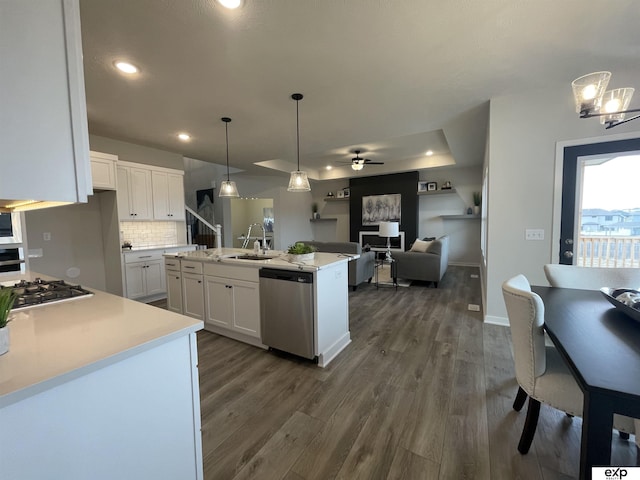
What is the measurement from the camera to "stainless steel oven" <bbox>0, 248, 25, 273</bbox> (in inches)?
113

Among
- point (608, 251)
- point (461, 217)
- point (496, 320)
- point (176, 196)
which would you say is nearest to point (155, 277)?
point (176, 196)

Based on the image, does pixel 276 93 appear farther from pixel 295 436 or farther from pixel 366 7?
pixel 295 436

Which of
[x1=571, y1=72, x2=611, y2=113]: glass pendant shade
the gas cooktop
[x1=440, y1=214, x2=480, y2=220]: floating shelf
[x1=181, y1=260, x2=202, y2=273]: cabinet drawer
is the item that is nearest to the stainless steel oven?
[x1=181, y1=260, x2=202, y2=273]: cabinet drawer

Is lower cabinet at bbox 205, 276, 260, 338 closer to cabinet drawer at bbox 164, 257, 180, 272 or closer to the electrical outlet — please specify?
cabinet drawer at bbox 164, 257, 180, 272

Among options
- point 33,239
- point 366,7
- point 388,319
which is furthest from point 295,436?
point 33,239

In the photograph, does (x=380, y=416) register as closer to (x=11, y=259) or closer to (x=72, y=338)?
Result: (x=72, y=338)

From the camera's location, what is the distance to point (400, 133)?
438 cm

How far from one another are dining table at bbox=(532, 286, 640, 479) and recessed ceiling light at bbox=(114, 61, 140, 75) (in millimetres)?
3513

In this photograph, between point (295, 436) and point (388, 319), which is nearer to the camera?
point (295, 436)

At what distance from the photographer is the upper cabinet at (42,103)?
0.72m

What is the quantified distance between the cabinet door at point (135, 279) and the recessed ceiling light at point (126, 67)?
9.10ft

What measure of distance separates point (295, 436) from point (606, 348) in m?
1.61

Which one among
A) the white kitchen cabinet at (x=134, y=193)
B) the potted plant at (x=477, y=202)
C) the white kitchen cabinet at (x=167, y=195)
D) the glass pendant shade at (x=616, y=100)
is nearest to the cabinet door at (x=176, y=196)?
the white kitchen cabinet at (x=167, y=195)

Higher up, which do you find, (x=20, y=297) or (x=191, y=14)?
(x=191, y=14)
